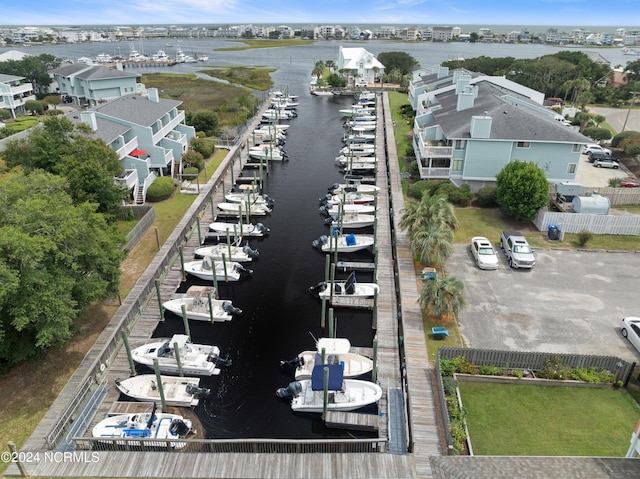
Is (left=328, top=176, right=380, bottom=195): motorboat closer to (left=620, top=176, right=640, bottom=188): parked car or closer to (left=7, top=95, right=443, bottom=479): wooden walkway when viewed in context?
(left=7, top=95, right=443, bottom=479): wooden walkway

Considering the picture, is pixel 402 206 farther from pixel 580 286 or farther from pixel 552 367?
pixel 552 367

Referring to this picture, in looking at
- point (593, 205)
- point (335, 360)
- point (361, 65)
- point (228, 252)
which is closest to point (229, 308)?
point (228, 252)

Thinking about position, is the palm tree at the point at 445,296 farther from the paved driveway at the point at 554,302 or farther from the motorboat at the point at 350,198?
the motorboat at the point at 350,198

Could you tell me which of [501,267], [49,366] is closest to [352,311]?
[501,267]

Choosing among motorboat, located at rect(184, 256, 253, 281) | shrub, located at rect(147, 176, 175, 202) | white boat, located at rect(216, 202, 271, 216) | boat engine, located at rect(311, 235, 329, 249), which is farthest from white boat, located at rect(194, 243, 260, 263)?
shrub, located at rect(147, 176, 175, 202)

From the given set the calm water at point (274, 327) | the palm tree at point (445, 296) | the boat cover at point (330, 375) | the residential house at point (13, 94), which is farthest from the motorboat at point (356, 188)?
the residential house at point (13, 94)

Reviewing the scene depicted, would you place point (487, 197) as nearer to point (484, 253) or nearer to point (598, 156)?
point (484, 253)
